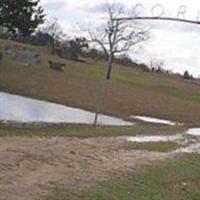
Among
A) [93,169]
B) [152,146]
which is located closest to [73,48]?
[152,146]

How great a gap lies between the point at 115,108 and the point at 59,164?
32.9 m

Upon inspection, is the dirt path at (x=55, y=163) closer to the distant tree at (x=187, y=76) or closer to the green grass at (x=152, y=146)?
the green grass at (x=152, y=146)

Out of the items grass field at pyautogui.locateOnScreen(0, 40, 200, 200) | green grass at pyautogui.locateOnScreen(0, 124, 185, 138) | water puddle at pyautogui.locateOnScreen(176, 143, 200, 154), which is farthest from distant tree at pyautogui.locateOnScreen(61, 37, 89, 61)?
water puddle at pyautogui.locateOnScreen(176, 143, 200, 154)

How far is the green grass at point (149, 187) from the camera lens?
34.5ft

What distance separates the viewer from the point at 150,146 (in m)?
20.3

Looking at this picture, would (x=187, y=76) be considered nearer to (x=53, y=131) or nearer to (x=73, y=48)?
(x=73, y=48)

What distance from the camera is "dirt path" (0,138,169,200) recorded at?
10492mm

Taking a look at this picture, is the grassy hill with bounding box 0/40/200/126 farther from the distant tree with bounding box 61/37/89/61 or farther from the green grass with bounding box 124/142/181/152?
the distant tree with bounding box 61/37/89/61

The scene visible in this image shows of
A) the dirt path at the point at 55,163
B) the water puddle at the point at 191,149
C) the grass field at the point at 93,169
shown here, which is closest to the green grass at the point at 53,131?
the grass field at the point at 93,169

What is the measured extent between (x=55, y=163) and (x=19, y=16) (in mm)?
24804

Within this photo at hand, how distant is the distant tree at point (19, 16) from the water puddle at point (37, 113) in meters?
3.99

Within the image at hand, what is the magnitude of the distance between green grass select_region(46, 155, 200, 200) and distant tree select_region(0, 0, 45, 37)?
22.3 metres

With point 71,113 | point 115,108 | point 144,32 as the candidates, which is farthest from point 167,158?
point 144,32

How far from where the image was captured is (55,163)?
13.3 meters
